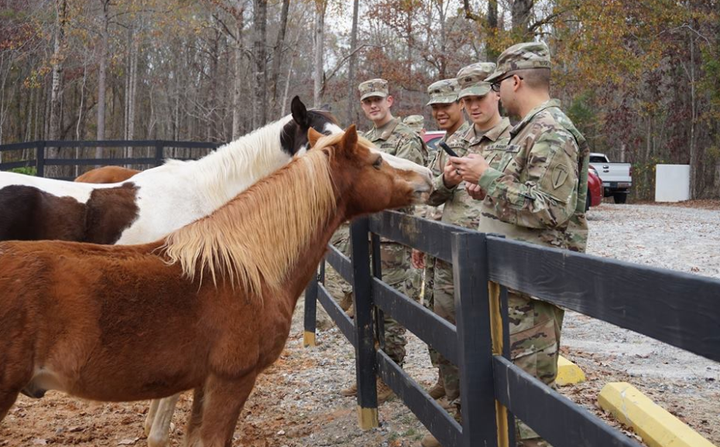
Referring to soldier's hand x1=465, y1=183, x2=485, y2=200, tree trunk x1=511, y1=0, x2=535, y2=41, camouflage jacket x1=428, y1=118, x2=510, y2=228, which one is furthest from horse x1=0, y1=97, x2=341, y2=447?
tree trunk x1=511, y1=0, x2=535, y2=41

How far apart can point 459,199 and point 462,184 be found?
10cm

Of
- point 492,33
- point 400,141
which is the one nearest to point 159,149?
point 492,33

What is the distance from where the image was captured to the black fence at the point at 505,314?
1.59m

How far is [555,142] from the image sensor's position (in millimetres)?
2994

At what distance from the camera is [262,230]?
11.2 feet

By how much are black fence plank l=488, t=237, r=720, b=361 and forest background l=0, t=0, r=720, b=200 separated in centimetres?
547

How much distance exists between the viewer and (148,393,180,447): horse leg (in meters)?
4.29

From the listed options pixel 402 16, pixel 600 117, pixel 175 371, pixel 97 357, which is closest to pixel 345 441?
pixel 175 371

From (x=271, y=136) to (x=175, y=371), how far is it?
2.89m

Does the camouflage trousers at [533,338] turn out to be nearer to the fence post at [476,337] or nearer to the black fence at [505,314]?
the black fence at [505,314]

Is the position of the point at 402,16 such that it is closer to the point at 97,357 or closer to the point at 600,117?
the point at 600,117

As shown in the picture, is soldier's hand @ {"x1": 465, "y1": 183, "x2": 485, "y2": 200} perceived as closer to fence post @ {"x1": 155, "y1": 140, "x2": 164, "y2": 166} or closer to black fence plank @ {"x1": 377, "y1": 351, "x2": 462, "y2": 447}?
black fence plank @ {"x1": 377, "y1": 351, "x2": 462, "y2": 447}

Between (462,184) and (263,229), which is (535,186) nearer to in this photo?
(263,229)

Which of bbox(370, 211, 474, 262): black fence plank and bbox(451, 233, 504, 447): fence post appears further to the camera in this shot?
bbox(370, 211, 474, 262): black fence plank
